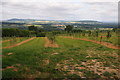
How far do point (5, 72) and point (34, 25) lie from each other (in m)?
70.4

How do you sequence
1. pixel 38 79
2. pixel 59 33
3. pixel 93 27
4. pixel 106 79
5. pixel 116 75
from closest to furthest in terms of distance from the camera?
pixel 38 79 → pixel 106 79 → pixel 116 75 → pixel 93 27 → pixel 59 33

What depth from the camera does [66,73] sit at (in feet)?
17.9

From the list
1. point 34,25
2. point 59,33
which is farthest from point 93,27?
point 34,25

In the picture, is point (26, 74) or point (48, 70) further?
point (48, 70)

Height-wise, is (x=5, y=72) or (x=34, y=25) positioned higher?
(x=34, y=25)

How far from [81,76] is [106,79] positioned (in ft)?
3.52

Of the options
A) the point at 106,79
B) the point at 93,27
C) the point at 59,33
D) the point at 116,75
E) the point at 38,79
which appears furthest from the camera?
the point at 59,33

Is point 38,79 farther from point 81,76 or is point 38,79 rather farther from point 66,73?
point 81,76

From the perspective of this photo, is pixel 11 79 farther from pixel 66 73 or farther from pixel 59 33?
pixel 59 33

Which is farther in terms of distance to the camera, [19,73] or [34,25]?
[34,25]

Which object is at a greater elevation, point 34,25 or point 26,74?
point 34,25

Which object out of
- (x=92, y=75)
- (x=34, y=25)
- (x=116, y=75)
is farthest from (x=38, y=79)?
(x=34, y=25)

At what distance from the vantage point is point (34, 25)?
7338cm

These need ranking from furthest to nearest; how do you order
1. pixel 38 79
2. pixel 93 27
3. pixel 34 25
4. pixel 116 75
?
pixel 34 25, pixel 93 27, pixel 116 75, pixel 38 79
